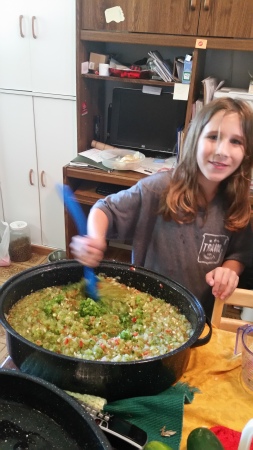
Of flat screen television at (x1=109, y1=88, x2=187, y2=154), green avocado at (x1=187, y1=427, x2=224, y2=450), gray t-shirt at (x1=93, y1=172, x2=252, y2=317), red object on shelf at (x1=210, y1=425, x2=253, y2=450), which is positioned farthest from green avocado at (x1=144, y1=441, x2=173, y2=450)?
flat screen television at (x1=109, y1=88, x2=187, y2=154)

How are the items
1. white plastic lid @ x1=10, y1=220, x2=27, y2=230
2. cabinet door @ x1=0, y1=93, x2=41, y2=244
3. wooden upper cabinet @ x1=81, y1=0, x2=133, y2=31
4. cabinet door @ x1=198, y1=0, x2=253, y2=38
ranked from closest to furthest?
1. cabinet door @ x1=198, y1=0, x2=253, y2=38
2. wooden upper cabinet @ x1=81, y1=0, x2=133, y2=31
3. cabinet door @ x1=0, y1=93, x2=41, y2=244
4. white plastic lid @ x1=10, y1=220, x2=27, y2=230

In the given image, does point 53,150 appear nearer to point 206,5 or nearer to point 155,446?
point 206,5

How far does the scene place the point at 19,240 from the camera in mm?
2844

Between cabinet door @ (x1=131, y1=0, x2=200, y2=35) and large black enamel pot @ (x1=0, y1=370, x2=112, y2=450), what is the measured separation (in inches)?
72.5

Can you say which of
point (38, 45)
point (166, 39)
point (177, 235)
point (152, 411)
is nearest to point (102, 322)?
point (152, 411)

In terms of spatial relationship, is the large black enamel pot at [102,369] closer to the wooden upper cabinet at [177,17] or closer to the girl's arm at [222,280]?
the girl's arm at [222,280]

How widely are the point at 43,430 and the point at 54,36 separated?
2198 millimetres

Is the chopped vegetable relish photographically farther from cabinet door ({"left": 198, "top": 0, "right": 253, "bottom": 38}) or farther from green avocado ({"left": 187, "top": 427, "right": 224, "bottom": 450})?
cabinet door ({"left": 198, "top": 0, "right": 253, "bottom": 38})

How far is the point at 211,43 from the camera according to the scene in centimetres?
193

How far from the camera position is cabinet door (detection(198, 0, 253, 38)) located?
1.83 m

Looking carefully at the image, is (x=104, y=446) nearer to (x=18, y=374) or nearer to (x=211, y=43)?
(x=18, y=374)

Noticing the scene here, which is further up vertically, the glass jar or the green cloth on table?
the green cloth on table

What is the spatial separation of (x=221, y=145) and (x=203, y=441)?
0.79 meters

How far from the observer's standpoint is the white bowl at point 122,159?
90.0 inches
